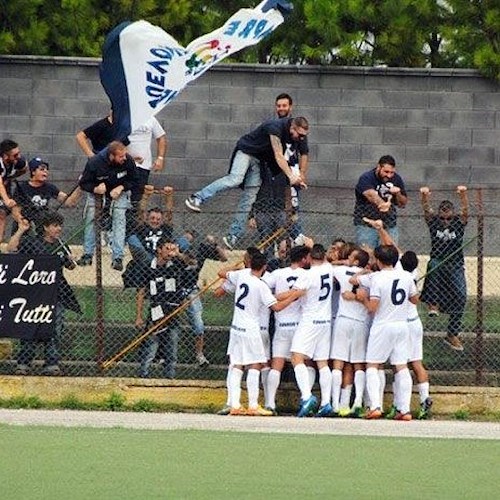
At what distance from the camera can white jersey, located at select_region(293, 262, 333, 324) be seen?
733 inches

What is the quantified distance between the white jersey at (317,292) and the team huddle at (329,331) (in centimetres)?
1

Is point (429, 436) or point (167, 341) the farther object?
point (167, 341)

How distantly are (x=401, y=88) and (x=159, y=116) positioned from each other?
320cm

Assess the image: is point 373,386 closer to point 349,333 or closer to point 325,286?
point 349,333

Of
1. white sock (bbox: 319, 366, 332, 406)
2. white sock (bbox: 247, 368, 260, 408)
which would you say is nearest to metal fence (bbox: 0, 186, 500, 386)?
white sock (bbox: 247, 368, 260, 408)

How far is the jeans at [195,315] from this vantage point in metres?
19.1

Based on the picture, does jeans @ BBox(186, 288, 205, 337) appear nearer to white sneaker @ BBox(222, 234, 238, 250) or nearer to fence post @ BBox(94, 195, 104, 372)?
white sneaker @ BBox(222, 234, 238, 250)

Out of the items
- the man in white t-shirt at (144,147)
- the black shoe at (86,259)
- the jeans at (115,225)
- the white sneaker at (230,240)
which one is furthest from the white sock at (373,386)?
the man in white t-shirt at (144,147)

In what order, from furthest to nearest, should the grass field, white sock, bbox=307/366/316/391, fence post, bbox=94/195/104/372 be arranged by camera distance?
fence post, bbox=94/195/104/372, white sock, bbox=307/366/316/391, the grass field

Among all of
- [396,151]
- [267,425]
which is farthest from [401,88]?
[267,425]

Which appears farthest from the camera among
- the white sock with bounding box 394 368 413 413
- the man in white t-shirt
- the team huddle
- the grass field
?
the man in white t-shirt

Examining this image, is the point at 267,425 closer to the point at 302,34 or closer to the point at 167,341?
the point at 167,341

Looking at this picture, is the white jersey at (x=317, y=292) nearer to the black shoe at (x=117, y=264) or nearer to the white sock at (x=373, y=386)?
the white sock at (x=373, y=386)

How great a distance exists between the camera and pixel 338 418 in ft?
60.5
